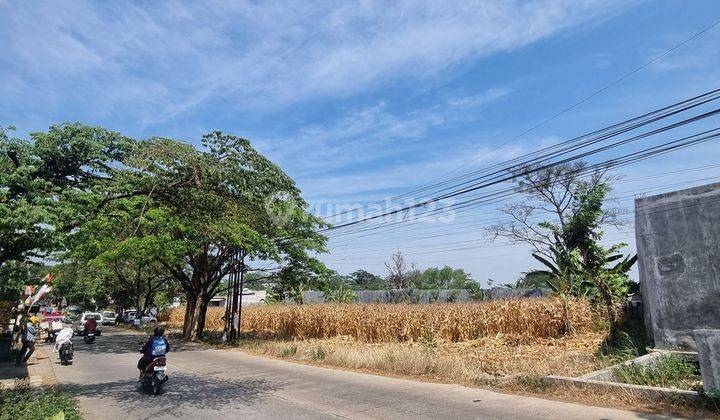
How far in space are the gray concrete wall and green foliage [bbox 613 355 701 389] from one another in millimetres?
1853

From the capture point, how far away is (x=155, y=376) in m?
11.0

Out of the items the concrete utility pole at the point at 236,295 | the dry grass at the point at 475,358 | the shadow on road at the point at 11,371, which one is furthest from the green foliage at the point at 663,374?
the concrete utility pole at the point at 236,295

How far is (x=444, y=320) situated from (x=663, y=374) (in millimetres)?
9992

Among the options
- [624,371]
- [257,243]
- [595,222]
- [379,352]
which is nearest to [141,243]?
[257,243]

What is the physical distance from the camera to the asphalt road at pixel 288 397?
8641 millimetres

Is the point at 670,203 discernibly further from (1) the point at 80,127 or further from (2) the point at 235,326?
(2) the point at 235,326

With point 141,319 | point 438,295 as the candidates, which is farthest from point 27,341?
point 141,319

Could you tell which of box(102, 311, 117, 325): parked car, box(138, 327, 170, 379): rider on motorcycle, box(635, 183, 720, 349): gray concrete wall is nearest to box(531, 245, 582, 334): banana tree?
box(635, 183, 720, 349): gray concrete wall

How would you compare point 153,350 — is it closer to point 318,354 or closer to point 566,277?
point 318,354

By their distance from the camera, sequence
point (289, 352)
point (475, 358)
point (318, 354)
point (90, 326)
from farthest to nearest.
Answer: point (90, 326) < point (289, 352) < point (318, 354) < point (475, 358)

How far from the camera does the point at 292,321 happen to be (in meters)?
26.6

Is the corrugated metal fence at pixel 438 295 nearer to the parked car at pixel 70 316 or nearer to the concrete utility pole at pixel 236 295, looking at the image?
the concrete utility pole at pixel 236 295

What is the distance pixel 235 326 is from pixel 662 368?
21329 mm

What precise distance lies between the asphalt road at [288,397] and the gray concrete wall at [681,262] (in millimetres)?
5250
